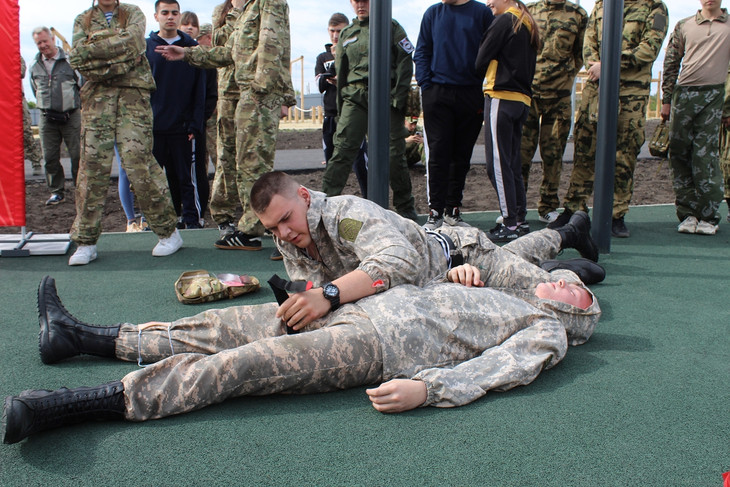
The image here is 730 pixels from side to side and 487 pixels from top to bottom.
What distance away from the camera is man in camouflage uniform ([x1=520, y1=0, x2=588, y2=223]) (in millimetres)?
5605

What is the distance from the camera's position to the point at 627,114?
5316 millimetres

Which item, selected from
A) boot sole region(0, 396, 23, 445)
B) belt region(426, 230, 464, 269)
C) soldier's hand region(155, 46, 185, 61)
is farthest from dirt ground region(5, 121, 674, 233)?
boot sole region(0, 396, 23, 445)

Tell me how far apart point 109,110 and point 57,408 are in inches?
118

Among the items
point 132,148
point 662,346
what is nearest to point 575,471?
point 662,346

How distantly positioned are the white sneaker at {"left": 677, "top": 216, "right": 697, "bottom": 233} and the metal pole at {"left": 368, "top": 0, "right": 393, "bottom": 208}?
2825mm

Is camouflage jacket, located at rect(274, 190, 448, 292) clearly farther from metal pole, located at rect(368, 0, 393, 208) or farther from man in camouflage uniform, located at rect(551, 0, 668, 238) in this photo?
man in camouflage uniform, located at rect(551, 0, 668, 238)

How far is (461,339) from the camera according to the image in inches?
96.5

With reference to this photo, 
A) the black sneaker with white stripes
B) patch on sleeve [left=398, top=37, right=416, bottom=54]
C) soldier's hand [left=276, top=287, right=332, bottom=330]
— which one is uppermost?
patch on sleeve [left=398, top=37, right=416, bottom=54]

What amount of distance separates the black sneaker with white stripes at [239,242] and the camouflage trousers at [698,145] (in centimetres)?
347

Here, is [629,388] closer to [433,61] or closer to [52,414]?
[52,414]

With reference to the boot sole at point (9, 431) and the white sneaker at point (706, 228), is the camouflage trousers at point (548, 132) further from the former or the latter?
the boot sole at point (9, 431)

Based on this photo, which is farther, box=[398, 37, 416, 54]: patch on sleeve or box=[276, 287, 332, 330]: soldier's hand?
box=[398, 37, 416, 54]: patch on sleeve

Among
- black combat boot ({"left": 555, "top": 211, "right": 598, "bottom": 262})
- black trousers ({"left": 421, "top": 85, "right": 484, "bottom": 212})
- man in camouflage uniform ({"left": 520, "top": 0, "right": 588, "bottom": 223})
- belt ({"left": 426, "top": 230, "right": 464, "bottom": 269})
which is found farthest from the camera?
man in camouflage uniform ({"left": 520, "top": 0, "right": 588, "bottom": 223})

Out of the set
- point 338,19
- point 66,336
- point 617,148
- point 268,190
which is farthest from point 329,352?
point 338,19
